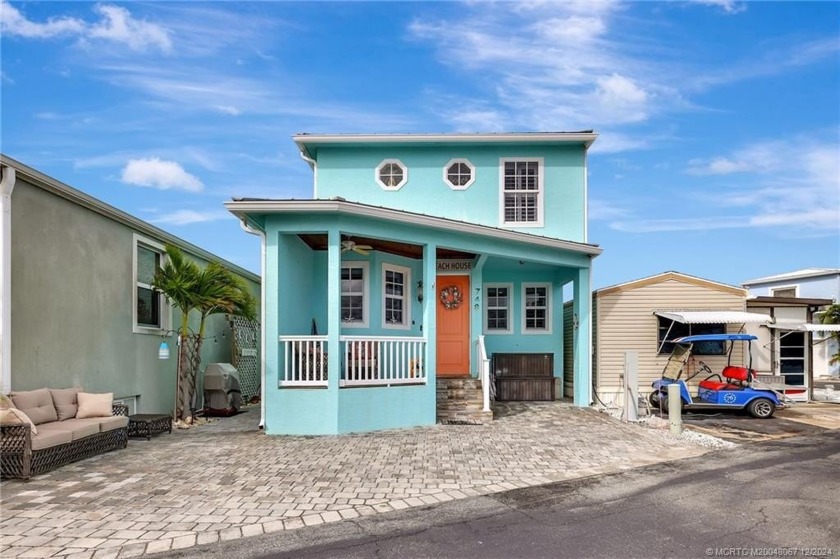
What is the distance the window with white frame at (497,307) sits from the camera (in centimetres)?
1435

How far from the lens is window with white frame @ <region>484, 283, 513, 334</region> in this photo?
14.4 m

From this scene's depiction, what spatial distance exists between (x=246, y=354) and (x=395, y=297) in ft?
17.0

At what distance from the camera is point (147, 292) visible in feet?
35.9

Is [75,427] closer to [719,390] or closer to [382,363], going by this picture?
[382,363]

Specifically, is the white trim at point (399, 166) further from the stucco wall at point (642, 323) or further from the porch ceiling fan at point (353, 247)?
the stucco wall at point (642, 323)

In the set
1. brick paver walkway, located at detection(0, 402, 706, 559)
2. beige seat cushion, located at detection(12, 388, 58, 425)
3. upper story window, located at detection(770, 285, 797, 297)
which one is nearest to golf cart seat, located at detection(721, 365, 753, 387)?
brick paver walkway, located at detection(0, 402, 706, 559)

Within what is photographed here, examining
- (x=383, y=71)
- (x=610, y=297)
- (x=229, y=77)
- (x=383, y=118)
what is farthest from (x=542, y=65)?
(x=229, y=77)

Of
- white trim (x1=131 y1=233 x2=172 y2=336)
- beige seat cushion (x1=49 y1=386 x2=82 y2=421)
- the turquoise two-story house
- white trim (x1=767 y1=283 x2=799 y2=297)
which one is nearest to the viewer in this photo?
beige seat cushion (x1=49 y1=386 x2=82 y2=421)

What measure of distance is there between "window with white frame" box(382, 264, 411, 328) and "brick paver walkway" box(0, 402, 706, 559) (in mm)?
3057

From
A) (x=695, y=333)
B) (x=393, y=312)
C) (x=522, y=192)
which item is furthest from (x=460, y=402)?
(x=695, y=333)

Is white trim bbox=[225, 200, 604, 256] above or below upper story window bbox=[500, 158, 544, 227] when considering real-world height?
below

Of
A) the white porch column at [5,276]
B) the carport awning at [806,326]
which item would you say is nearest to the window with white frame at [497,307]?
the carport awning at [806,326]

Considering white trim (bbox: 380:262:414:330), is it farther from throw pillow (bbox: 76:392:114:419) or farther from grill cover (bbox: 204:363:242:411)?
throw pillow (bbox: 76:392:114:419)

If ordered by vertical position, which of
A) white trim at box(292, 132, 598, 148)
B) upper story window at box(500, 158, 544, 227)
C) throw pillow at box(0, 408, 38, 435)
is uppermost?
white trim at box(292, 132, 598, 148)
